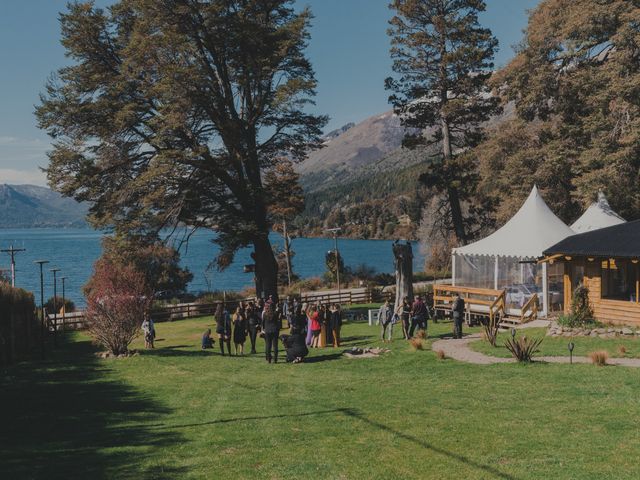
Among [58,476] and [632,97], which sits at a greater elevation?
[632,97]

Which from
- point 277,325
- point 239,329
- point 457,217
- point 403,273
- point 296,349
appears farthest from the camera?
point 457,217

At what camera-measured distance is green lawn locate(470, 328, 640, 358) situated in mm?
17109

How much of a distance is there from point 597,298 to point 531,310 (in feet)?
10.4

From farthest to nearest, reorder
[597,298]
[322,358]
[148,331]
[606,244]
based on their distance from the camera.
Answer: [148,331]
[597,298]
[606,244]
[322,358]

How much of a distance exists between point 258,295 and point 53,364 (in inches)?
535

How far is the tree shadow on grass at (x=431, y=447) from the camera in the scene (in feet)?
25.7

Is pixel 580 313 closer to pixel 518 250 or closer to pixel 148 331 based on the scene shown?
pixel 518 250

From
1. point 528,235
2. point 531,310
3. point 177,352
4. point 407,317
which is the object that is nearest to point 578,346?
point 407,317

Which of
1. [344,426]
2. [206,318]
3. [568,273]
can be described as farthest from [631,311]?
[206,318]

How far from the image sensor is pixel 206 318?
35.8 metres

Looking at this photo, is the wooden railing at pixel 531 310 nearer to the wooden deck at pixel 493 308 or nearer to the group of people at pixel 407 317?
the wooden deck at pixel 493 308

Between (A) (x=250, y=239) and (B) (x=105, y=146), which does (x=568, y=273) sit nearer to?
(A) (x=250, y=239)

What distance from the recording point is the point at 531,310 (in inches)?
974

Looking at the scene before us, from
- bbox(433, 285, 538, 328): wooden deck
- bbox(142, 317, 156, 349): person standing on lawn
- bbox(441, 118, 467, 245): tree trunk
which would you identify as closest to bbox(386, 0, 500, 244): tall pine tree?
bbox(441, 118, 467, 245): tree trunk
